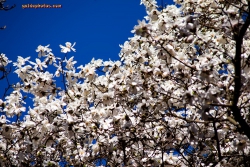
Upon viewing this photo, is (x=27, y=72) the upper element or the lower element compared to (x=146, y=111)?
upper

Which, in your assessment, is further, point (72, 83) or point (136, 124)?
point (72, 83)

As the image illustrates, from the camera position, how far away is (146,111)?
126 inches

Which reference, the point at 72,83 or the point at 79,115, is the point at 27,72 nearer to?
the point at 72,83

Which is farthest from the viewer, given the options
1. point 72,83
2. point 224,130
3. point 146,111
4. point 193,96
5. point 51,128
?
point 72,83

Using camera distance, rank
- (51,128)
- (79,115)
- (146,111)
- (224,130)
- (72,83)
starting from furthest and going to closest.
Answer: (72,83) < (79,115) < (51,128) < (146,111) < (224,130)

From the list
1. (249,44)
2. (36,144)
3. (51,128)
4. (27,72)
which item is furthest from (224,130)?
(27,72)

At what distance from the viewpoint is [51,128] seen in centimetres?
343

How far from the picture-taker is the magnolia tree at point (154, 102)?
251 cm

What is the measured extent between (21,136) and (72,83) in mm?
1111

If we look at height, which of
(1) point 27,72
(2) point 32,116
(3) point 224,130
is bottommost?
(3) point 224,130

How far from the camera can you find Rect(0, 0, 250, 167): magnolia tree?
2.51m

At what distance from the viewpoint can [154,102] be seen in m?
3.19

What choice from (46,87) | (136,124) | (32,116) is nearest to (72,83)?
(46,87)

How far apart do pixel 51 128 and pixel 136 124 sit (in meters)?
1.12
